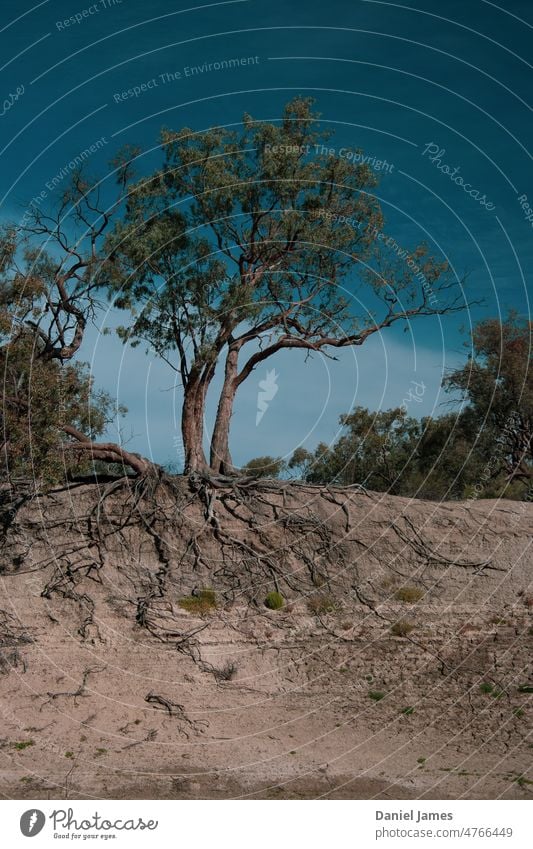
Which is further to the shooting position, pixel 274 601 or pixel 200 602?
pixel 274 601

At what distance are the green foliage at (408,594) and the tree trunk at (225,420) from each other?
8.24 metres

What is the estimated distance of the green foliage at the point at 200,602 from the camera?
24.8 metres

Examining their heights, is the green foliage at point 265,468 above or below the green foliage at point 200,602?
above

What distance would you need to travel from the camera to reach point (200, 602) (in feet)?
82.3

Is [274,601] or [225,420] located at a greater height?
[225,420]

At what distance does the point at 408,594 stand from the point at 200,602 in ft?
19.1

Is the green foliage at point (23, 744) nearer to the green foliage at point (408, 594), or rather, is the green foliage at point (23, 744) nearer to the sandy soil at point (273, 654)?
the sandy soil at point (273, 654)

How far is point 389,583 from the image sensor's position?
26359 millimetres

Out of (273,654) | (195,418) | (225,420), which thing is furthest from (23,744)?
(225,420)

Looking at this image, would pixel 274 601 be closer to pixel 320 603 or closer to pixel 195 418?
pixel 320 603

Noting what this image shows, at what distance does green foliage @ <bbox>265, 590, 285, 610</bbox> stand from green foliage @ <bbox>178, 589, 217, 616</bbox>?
1.45m

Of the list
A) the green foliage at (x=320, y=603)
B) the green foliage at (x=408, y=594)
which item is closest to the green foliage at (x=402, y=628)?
the green foliage at (x=408, y=594)

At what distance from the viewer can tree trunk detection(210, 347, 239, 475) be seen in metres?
31.9

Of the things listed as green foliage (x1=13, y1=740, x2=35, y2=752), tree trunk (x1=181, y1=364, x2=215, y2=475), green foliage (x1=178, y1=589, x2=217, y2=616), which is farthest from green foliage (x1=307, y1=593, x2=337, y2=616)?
green foliage (x1=13, y1=740, x2=35, y2=752)
